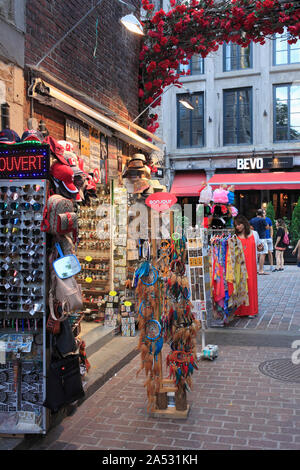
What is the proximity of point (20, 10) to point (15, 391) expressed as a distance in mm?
3968

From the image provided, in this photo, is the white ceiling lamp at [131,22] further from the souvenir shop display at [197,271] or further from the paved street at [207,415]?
the paved street at [207,415]

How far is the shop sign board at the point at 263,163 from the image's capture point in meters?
20.8

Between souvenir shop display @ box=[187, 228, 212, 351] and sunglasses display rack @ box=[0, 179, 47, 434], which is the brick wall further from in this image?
souvenir shop display @ box=[187, 228, 212, 351]

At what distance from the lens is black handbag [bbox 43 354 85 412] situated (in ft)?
11.9

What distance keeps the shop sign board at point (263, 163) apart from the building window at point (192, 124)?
251 centimetres

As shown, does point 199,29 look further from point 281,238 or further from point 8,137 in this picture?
point 281,238

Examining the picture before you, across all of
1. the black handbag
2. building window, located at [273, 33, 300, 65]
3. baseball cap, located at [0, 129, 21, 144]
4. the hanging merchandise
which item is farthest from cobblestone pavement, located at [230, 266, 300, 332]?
building window, located at [273, 33, 300, 65]

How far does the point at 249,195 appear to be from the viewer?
71.2ft

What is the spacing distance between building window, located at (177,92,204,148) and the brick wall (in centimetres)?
1449

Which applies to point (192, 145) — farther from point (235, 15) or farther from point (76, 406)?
point (76, 406)

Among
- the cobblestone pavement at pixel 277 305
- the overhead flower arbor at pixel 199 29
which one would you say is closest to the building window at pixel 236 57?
the cobblestone pavement at pixel 277 305

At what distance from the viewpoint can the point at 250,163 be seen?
2127 cm

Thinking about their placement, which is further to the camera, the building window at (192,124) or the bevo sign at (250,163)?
the building window at (192,124)

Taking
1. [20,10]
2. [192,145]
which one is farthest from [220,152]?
[20,10]
